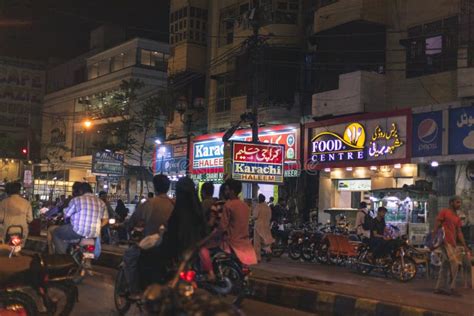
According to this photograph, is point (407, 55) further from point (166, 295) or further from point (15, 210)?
point (166, 295)

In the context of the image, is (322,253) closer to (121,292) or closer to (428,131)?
(428,131)

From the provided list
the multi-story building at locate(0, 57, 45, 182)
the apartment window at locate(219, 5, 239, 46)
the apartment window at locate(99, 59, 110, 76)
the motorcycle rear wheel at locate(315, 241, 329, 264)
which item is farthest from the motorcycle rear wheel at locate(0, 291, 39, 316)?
the multi-story building at locate(0, 57, 45, 182)

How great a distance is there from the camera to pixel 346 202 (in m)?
24.2

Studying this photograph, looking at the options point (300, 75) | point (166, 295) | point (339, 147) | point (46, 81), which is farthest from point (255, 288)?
point (46, 81)

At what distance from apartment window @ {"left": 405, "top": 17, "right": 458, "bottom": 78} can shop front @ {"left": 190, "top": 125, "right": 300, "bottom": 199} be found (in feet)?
17.4

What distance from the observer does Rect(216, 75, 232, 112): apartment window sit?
99.1ft

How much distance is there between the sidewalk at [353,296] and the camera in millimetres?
9375

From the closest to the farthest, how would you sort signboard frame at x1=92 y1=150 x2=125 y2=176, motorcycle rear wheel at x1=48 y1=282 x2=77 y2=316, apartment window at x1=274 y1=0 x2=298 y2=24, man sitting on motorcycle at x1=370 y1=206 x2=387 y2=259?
motorcycle rear wheel at x1=48 y1=282 x2=77 y2=316, man sitting on motorcycle at x1=370 y1=206 x2=387 y2=259, apartment window at x1=274 y1=0 x2=298 y2=24, signboard frame at x1=92 y1=150 x2=125 y2=176

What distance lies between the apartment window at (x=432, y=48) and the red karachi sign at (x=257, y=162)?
22.8 ft

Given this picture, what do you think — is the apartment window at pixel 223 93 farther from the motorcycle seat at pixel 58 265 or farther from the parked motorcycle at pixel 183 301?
the parked motorcycle at pixel 183 301

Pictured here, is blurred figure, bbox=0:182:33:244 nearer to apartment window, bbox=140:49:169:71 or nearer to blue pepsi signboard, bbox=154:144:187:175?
blue pepsi signboard, bbox=154:144:187:175

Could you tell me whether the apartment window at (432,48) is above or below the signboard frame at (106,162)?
above

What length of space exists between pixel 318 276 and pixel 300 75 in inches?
564

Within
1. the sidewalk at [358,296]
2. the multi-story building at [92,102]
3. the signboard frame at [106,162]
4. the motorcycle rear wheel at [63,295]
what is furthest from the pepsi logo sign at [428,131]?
the multi-story building at [92,102]
